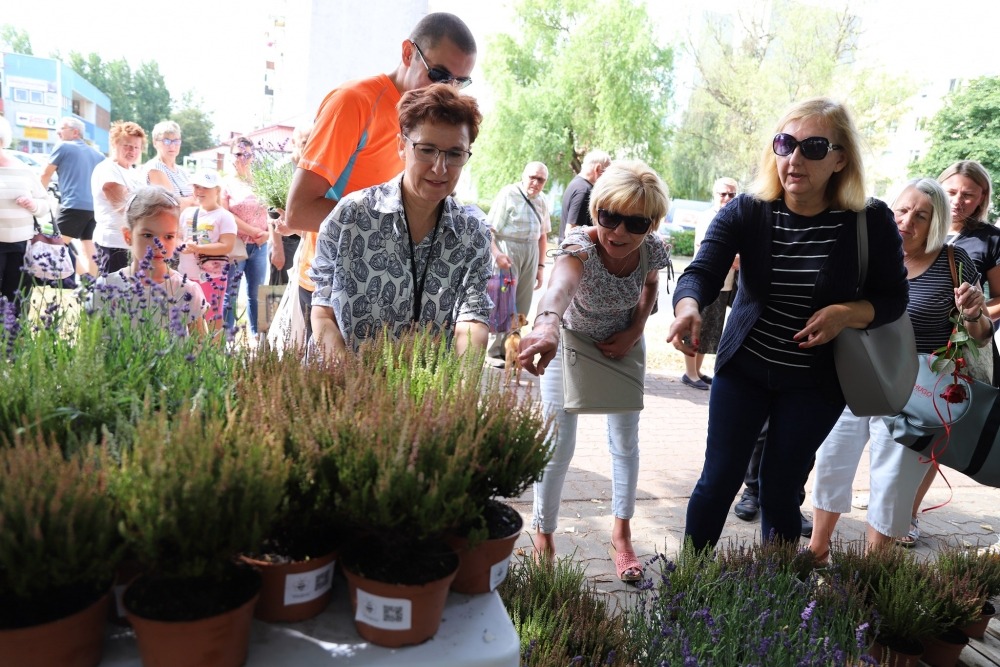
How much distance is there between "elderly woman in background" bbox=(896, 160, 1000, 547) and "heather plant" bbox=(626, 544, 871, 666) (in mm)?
1524

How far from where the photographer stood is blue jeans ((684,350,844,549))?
2705 millimetres

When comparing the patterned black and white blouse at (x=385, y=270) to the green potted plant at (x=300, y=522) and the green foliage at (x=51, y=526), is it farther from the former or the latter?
the green foliage at (x=51, y=526)

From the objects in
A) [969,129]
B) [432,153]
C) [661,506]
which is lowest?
[661,506]

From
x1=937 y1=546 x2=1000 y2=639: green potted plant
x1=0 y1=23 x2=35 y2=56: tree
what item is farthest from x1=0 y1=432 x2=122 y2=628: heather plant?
x1=0 y1=23 x2=35 y2=56: tree

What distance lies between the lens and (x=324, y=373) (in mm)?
1551

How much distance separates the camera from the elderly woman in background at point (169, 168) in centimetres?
645

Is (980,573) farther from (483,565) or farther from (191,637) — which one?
(191,637)

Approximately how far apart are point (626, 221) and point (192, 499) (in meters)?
2.30

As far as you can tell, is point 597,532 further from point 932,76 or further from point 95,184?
point 932,76

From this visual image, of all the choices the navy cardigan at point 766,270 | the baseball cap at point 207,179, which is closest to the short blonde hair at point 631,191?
the navy cardigan at point 766,270

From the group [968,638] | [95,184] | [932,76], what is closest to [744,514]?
[968,638]

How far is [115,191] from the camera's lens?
19.8ft

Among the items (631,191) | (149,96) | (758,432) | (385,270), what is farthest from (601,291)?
(149,96)

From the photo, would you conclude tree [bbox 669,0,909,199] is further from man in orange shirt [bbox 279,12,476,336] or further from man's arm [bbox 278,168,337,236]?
man's arm [bbox 278,168,337,236]
